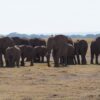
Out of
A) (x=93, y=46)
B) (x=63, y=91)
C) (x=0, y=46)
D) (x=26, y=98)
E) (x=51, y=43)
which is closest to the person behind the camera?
(x=26, y=98)

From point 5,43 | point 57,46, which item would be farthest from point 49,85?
point 5,43

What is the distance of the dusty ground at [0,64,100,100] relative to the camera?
58.6 feet

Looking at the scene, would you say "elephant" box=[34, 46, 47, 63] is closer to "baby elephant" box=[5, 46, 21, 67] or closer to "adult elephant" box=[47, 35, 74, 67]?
"adult elephant" box=[47, 35, 74, 67]

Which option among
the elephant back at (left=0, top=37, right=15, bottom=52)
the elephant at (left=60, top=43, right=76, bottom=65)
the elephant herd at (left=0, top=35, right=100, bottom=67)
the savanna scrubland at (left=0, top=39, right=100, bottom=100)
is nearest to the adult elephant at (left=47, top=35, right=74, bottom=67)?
the elephant herd at (left=0, top=35, right=100, bottom=67)

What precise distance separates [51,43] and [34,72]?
7.37 meters

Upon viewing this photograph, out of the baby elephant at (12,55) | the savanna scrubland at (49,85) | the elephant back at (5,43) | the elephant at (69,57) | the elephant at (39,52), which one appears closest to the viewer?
the savanna scrubland at (49,85)

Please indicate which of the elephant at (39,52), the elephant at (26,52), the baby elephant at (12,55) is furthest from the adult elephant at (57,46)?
the elephant at (39,52)

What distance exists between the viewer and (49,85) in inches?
836

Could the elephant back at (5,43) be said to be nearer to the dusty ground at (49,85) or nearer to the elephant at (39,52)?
the elephant at (39,52)

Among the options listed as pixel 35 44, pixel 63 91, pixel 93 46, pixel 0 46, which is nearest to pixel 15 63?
pixel 0 46

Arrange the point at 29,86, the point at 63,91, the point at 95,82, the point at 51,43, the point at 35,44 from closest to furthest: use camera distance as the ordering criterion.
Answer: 1. the point at 63,91
2. the point at 29,86
3. the point at 95,82
4. the point at 51,43
5. the point at 35,44

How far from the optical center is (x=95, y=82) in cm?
2252

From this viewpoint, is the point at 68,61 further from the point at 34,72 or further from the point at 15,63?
the point at 34,72

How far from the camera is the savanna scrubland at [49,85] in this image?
58.6 feet
